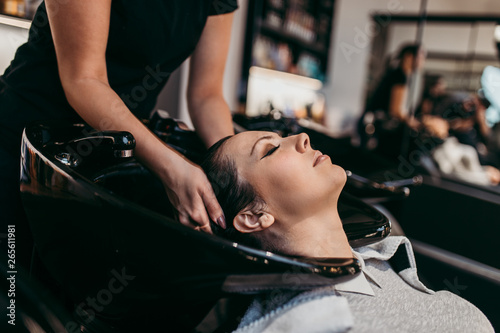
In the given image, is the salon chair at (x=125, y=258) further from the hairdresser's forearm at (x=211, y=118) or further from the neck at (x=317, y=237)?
the hairdresser's forearm at (x=211, y=118)

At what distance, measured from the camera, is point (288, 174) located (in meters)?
0.80

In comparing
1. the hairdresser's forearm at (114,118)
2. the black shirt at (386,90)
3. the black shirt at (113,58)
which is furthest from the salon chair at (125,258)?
the black shirt at (386,90)

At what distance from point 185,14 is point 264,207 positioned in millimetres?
520

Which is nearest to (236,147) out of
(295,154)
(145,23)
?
(295,154)

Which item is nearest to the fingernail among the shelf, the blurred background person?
the blurred background person

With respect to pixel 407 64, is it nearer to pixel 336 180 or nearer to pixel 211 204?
pixel 336 180

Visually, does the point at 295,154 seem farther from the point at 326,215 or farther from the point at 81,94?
the point at 81,94

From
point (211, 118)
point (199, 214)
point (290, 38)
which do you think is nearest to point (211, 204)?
point (199, 214)

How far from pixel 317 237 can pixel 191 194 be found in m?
0.27

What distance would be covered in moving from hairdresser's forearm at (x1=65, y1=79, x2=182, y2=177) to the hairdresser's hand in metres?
0.02

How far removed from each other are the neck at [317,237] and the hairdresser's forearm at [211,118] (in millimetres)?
362

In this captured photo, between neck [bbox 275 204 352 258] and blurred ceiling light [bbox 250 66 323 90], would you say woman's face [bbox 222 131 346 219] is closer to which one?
neck [bbox 275 204 352 258]

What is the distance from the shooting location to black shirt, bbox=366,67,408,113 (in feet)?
12.2

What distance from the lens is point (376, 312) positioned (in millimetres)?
693
